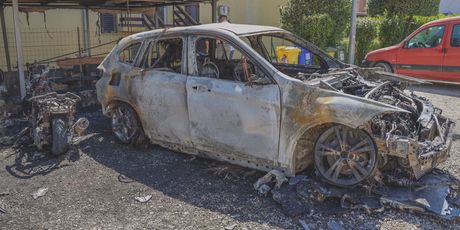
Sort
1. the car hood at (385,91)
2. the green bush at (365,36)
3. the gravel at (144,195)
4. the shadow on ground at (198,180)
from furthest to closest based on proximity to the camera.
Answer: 1. the green bush at (365,36)
2. the car hood at (385,91)
3. the shadow on ground at (198,180)
4. the gravel at (144,195)

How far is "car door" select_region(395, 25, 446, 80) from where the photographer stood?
10.5 metres

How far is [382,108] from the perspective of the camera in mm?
4000

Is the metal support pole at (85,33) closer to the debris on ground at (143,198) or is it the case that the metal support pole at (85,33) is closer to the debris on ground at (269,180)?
the debris on ground at (143,198)

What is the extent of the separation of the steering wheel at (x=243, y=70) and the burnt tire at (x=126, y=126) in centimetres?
152

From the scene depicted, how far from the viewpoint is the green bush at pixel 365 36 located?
1377 cm

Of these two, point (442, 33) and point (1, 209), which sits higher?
point (442, 33)

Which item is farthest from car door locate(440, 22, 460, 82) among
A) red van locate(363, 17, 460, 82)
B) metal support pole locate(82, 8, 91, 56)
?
metal support pole locate(82, 8, 91, 56)

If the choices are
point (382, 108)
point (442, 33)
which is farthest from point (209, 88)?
point (442, 33)

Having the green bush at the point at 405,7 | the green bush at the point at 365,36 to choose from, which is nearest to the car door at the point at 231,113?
the green bush at the point at 365,36

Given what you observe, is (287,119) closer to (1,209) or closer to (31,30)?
(1,209)

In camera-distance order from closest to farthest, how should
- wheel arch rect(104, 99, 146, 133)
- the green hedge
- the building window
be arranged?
wheel arch rect(104, 99, 146, 133) → the green hedge → the building window

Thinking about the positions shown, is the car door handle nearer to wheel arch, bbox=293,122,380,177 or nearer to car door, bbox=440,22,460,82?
wheel arch, bbox=293,122,380,177

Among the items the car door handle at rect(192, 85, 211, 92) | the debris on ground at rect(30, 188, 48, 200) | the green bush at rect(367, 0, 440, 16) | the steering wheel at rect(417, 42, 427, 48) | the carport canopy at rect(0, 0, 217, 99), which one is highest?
the green bush at rect(367, 0, 440, 16)

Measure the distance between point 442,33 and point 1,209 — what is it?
10.1 meters
